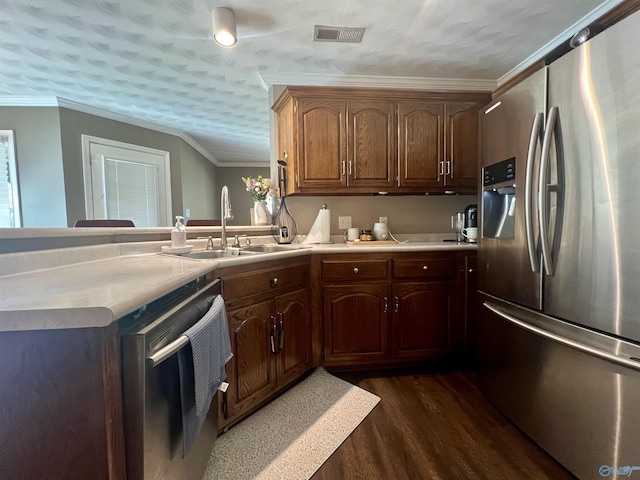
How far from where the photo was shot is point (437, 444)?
1.36 m

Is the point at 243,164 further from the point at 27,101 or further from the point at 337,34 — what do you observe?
the point at 337,34

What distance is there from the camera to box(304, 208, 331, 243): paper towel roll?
2359mm

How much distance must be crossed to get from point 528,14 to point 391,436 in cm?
253

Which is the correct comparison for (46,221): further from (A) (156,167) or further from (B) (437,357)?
(B) (437,357)

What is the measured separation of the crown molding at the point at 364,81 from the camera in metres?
2.37

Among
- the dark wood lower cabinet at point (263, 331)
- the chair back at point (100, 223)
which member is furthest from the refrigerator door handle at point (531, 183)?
the chair back at point (100, 223)

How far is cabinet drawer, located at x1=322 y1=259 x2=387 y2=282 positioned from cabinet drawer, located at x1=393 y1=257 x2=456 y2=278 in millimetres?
105

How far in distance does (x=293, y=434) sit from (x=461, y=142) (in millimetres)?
2379

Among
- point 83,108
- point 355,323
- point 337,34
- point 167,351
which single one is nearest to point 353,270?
point 355,323

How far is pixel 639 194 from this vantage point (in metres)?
0.91

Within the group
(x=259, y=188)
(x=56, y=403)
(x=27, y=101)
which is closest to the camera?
(x=56, y=403)

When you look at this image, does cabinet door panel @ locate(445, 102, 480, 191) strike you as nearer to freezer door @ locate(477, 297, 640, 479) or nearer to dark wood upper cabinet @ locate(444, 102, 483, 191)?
dark wood upper cabinet @ locate(444, 102, 483, 191)

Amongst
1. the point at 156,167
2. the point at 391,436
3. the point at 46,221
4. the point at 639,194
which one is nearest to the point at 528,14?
the point at 639,194

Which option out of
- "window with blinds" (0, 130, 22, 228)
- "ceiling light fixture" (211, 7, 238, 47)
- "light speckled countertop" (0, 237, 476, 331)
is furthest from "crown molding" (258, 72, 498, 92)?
"window with blinds" (0, 130, 22, 228)
